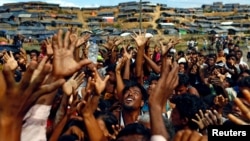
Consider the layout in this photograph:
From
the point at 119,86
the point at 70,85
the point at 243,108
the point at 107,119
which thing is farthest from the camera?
the point at 119,86

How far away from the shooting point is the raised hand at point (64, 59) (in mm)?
4016

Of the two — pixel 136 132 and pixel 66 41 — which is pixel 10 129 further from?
pixel 66 41

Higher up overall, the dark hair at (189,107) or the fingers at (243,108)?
the fingers at (243,108)

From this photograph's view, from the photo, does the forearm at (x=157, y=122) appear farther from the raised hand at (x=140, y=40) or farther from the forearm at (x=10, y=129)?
the raised hand at (x=140, y=40)

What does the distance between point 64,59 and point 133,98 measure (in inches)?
58.1

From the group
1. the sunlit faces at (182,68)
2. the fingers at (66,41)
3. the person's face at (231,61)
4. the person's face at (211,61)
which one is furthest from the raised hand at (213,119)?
the person's face at (211,61)

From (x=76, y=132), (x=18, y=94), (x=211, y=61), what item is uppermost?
(x=18, y=94)

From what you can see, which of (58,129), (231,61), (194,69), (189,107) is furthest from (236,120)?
(231,61)

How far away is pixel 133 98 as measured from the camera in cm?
544

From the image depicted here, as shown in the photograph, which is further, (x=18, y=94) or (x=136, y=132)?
(x=136, y=132)

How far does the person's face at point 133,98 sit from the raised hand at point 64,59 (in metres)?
1.23

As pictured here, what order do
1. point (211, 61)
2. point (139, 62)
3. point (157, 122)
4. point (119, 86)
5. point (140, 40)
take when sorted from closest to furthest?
point (157, 122)
point (119, 86)
point (139, 62)
point (140, 40)
point (211, 61)

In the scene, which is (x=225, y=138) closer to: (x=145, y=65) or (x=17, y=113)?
(x=17, y=113)

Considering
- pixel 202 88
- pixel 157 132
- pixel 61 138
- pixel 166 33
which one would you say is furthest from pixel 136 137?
pixel 166 33
